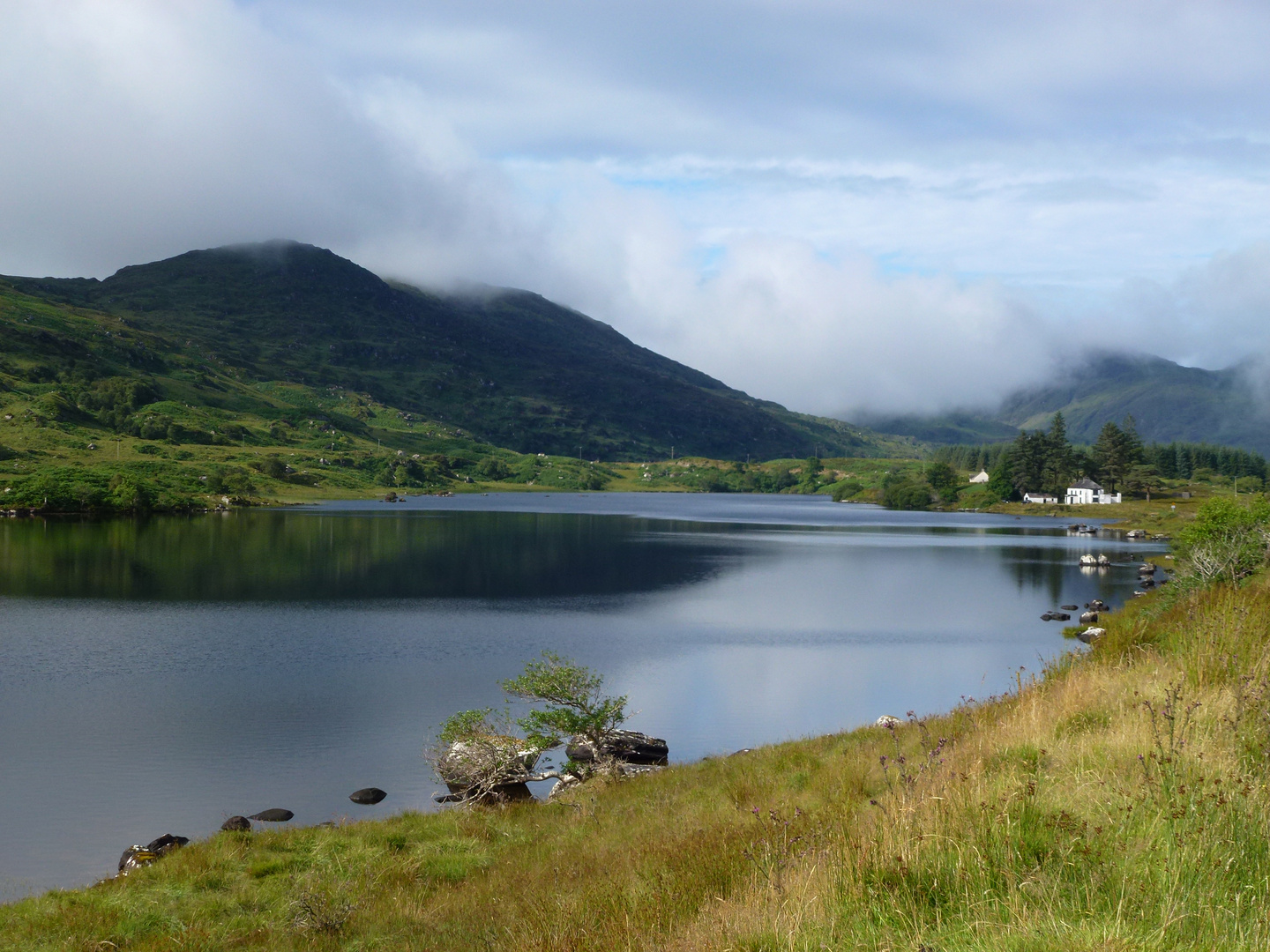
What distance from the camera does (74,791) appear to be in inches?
1003

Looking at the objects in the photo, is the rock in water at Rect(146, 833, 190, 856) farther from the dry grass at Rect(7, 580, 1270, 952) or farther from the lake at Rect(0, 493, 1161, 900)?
the dry grass at Rect(7, 580, 1270, 952)

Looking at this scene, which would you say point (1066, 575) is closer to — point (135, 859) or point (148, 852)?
point (148, 852)

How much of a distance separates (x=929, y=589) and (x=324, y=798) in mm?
63051

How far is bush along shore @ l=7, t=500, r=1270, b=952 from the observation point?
22.3ft

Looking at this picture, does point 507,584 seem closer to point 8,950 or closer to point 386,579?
point 386,579

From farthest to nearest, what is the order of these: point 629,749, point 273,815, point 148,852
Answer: point 629,749 → point 273,815 → point 148,852

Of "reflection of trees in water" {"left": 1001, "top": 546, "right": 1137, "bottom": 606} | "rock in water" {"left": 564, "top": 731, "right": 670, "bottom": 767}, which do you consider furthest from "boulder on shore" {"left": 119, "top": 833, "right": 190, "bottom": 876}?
"reflection of trees in water" {"left": 1001, "top": 546, "right": 1137, "bottom": 606}

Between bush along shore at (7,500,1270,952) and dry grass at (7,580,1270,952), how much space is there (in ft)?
0.12

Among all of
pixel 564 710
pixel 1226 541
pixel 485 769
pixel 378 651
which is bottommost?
pixel 378 651

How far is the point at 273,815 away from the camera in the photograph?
2378cm

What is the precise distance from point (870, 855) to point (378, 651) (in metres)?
42.2

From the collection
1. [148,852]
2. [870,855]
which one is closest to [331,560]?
[148,852]

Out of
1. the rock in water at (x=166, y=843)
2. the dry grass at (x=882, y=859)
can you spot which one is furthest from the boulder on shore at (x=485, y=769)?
the rock in water at (x=166, y=843)

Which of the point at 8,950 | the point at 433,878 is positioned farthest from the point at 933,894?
the point at 8,950
